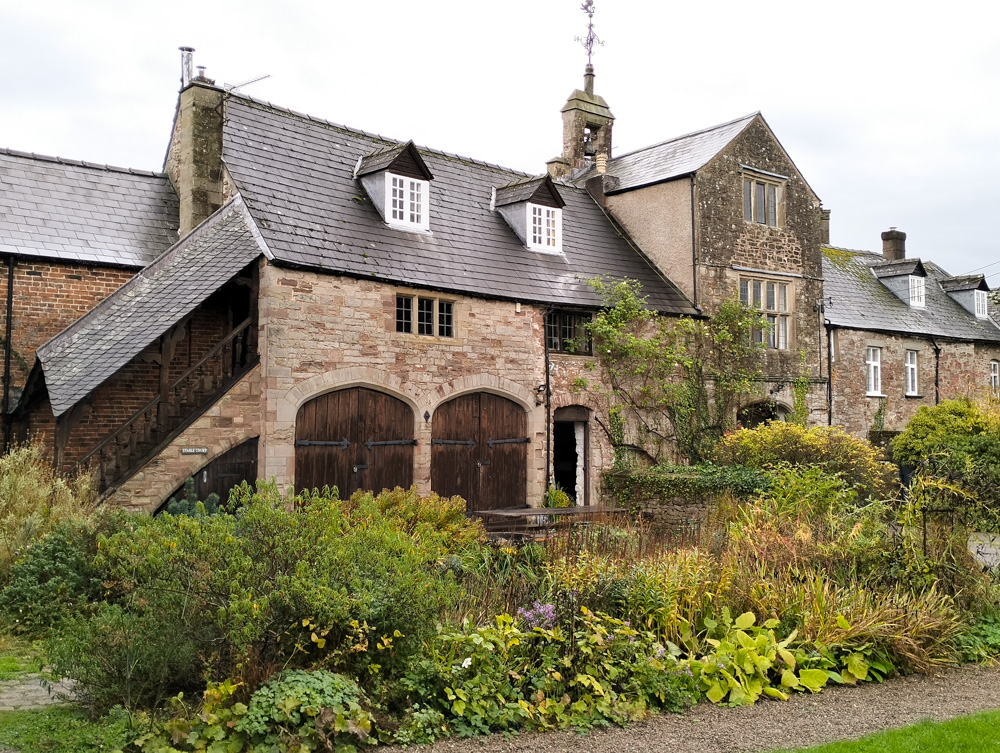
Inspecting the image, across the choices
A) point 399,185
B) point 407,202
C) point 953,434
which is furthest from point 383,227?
point 953,434

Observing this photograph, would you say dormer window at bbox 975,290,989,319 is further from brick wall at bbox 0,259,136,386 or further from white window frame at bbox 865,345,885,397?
brick wall at bbox 0,259,136,386

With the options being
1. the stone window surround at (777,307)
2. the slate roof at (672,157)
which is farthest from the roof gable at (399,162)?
the stone window surround at (777,307)

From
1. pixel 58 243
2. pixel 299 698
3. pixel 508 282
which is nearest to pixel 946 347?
pixel 508 282

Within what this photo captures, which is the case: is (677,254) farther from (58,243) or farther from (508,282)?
(58,243)

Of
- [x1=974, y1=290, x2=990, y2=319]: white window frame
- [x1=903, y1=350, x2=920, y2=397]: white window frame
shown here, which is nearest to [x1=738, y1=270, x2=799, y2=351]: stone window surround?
[x1=903, y1=350, x2=920, y2=397]: white window frame

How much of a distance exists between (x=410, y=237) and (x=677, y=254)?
7.29 metres

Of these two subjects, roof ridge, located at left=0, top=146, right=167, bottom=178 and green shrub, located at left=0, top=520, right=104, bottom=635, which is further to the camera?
roof ridge, located at left=0, top=146, right=167, bottom=178

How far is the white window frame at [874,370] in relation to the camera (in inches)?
1009

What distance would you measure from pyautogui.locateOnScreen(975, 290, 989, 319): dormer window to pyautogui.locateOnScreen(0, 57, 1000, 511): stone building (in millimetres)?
12334

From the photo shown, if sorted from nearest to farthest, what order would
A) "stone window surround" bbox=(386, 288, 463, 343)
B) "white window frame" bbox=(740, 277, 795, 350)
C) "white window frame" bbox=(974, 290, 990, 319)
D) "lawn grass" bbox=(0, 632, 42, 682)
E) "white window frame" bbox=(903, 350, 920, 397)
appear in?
"lawn grass" bbox=(0, 632, 42, 682) < "stone window surround" bbox=(386, 288, 463, 343) < "white window frame" bbox=(740, 277, 795, 350) < "white window frame" bbox=(903, 350, 920, 397) < "white window frame" bbox=(974, 290, 990, 319)

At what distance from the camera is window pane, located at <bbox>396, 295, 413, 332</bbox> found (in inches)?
633

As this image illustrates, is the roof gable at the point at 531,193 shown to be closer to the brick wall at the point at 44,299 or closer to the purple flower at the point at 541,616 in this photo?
the brick wall at the point at 44,299

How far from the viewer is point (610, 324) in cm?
1884

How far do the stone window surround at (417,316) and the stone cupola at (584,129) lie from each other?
9969 mm
